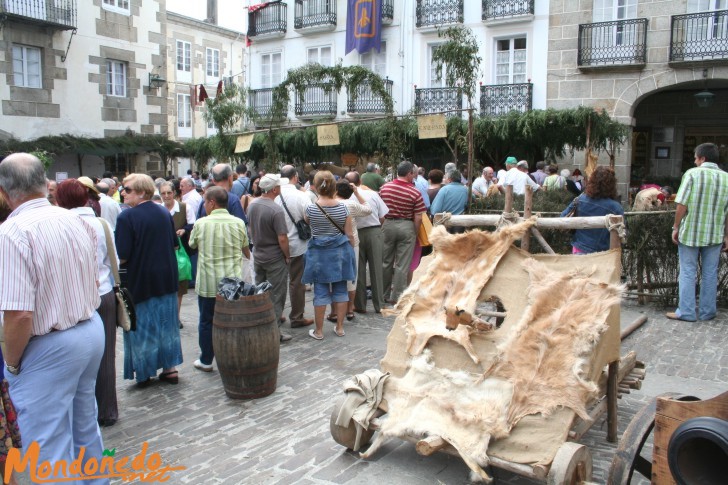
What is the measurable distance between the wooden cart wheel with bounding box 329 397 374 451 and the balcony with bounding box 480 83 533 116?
16.7 m

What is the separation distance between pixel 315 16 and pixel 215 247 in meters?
20.3

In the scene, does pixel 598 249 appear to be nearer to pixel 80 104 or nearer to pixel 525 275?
pixel 525 275

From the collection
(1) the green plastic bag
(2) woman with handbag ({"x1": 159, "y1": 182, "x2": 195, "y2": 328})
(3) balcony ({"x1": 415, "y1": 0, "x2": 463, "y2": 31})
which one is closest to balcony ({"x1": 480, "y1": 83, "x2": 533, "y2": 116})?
(3) balcony ({"x1": 415, "y1": 0, "x2": 463, "y2": 31})

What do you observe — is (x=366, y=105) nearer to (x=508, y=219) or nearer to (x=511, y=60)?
(x=511, y=60)

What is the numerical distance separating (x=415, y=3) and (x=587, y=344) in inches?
799

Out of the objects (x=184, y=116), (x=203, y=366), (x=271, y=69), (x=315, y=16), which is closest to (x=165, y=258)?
(x=203, y=366)

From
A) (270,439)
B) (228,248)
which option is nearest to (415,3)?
(228,248)

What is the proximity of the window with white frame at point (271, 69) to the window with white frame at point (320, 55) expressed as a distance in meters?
1.55

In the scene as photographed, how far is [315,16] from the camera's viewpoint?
2377 cm

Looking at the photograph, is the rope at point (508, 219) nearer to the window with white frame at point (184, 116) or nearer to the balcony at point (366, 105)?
the balcony at point (366, 105)

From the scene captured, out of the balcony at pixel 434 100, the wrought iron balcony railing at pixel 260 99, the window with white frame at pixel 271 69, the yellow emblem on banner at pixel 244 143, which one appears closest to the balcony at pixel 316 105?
the wrought iron balcony railing at pixel 260 99

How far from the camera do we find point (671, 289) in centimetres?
808

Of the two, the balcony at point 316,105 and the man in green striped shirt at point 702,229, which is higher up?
the balcony at point 316,105

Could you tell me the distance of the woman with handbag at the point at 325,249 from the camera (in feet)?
22.5
